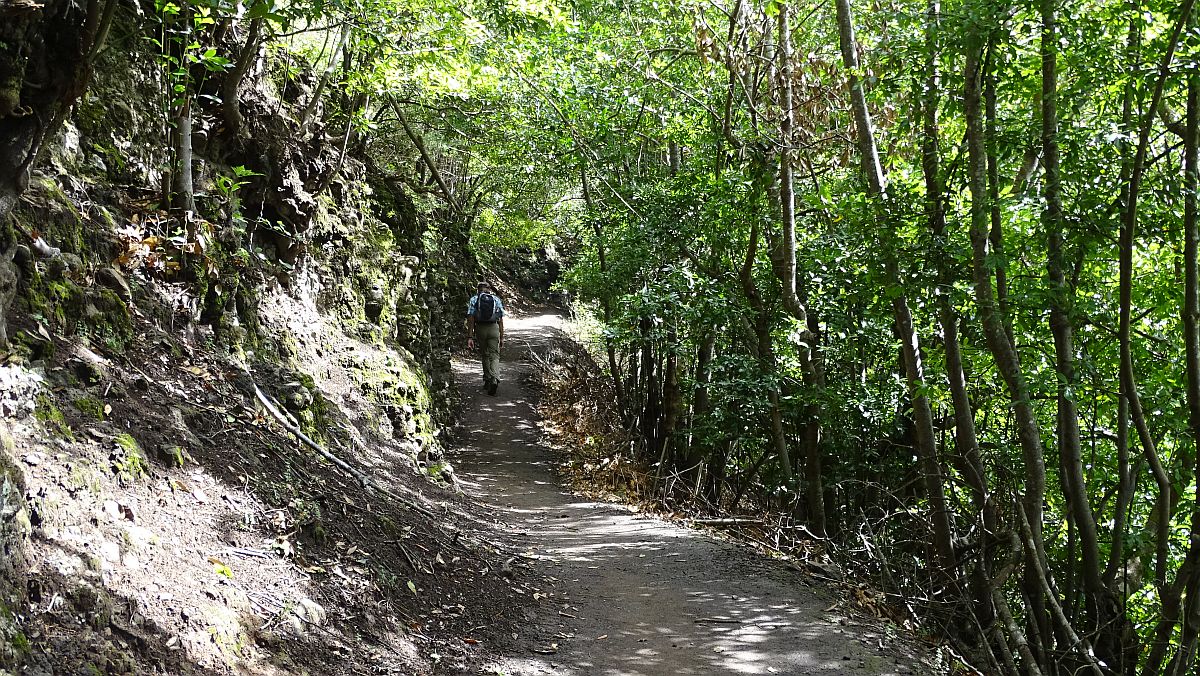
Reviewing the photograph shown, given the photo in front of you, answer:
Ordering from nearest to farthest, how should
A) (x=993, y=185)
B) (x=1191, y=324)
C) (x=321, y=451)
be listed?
(x=1191, y=324)
(x=993, y=185)
(x=321, y=451)

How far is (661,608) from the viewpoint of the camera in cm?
619

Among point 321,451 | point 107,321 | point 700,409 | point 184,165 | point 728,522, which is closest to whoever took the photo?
point 107,321

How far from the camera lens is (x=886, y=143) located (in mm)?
7988

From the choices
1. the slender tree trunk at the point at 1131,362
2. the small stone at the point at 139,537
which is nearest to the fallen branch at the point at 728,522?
the slender tree trunk at the point at 1131,362

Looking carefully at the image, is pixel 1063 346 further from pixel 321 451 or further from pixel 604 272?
pixel 604 272

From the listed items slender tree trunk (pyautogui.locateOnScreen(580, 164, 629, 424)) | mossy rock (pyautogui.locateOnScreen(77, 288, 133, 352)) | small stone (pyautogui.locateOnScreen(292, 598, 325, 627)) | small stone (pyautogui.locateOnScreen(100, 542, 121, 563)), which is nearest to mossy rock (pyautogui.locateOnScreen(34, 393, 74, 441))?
small stone (pyautogui.locateOnScreen(100, 542, 121, 563))

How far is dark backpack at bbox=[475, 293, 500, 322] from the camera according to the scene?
14.6m

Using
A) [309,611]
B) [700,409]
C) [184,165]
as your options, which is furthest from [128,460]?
[700,409]

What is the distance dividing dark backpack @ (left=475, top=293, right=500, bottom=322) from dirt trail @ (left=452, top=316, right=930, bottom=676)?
15.3 ft

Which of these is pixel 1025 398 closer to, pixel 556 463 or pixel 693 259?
pixel 693 259

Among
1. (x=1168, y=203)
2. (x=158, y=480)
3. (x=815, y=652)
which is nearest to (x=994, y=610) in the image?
(x=815, y=652)

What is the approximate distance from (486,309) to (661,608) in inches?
366

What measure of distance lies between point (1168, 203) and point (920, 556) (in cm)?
421

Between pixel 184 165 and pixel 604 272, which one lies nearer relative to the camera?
pixel 184 165
